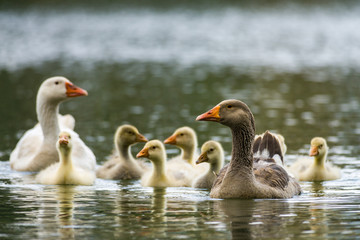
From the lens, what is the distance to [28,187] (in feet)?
46.3

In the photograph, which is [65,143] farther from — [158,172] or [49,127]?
[49,127]

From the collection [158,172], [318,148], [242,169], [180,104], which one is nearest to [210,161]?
[158,172]

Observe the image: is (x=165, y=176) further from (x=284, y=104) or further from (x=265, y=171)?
(x=284, y=104)

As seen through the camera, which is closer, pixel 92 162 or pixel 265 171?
pixel 265 171

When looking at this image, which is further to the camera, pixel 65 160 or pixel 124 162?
pixel 124 162

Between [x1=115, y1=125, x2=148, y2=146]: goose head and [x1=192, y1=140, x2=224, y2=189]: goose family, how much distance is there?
1908 mm

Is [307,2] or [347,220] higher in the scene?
[307,2]

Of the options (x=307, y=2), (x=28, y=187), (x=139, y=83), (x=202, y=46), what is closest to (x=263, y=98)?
(x=139, y=83)

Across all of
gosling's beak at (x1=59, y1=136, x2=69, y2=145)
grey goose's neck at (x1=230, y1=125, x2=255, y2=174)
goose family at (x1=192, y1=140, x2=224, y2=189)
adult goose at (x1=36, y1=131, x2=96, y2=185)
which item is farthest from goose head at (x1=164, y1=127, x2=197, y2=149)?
grey goose's neck at (x1=230, y1=125, x2=255, y2=174)

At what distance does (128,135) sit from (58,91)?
1.88 metres

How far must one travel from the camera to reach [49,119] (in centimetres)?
1623

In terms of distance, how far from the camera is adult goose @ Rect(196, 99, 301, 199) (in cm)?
1203

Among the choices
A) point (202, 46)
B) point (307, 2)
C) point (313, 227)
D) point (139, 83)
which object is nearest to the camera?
point (313, 227)

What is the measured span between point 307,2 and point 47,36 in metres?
56.5
